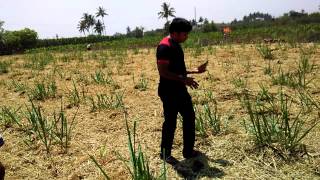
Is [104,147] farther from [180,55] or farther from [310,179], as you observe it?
[310,179]

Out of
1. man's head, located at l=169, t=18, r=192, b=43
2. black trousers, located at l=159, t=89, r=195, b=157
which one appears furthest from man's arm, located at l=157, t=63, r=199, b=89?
man's head, located at l=169, t=18, r=192, b=43

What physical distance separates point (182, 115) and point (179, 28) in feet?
2.81


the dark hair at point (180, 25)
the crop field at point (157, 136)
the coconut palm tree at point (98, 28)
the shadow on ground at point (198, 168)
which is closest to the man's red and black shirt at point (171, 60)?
the dark hair at point (180, 25)

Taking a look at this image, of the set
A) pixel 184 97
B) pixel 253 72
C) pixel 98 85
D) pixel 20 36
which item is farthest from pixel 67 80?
pixel 20 36

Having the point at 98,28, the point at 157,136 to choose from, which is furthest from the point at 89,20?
the point at 157,136

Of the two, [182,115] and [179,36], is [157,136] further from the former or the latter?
[179,36]

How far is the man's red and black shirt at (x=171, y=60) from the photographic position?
3.71 meters

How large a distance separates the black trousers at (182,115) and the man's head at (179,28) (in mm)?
533

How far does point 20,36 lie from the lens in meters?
54.3

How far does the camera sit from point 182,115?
3.92 m

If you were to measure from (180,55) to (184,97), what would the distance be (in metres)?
0.41

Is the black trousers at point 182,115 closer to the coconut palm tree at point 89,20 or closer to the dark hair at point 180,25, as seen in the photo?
the dark hair at point 180,25

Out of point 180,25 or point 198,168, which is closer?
point 180,25

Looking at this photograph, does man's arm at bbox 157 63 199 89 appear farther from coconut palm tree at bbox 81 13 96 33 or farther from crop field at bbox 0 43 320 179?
coconut palm tree at bbox 81 13 96 33
